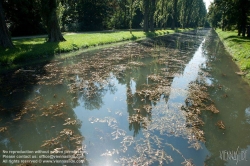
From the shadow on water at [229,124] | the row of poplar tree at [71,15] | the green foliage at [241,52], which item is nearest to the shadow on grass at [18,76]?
the row of poplar tree at [71,15]

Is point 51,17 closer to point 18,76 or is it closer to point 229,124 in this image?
point 18,76

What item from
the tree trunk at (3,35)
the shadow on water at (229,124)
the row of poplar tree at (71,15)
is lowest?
the shadow on water at (229,124)

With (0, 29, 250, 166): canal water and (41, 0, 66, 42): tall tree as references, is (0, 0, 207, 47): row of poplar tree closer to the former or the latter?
(41, 0, 66, 42): tall tree

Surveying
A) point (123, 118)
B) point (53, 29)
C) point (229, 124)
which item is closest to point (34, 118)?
point (123, 118)

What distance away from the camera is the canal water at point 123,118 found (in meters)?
4.89

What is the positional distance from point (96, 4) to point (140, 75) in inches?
1482

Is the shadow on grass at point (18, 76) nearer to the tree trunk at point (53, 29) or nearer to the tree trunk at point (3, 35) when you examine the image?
the tree trunk at point (3, 35)

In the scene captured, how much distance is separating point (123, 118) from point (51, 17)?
18.2 meters

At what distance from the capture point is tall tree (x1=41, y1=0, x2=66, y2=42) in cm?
1972

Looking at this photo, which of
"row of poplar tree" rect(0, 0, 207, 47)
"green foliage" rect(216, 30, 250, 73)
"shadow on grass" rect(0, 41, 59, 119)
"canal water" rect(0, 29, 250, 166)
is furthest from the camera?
"row of poplar tree" rect(0, 0, 207, 47)

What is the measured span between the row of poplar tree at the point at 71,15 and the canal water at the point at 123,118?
1090cm

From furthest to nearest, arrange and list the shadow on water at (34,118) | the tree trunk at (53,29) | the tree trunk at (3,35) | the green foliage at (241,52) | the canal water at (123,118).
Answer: the tree trunk at (53,29), the tree trunk at (3,35), the green foliage at (241,52), the shadow on water at (34,118), the canal water at (123,118)

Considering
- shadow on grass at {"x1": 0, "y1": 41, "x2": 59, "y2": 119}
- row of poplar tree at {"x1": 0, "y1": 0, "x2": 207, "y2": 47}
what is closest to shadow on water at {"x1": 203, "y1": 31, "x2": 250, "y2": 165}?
shadow on grass at {"x1": 0, "y1": 41, "x2": 59, "y2": 119}

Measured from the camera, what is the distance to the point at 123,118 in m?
6.73
